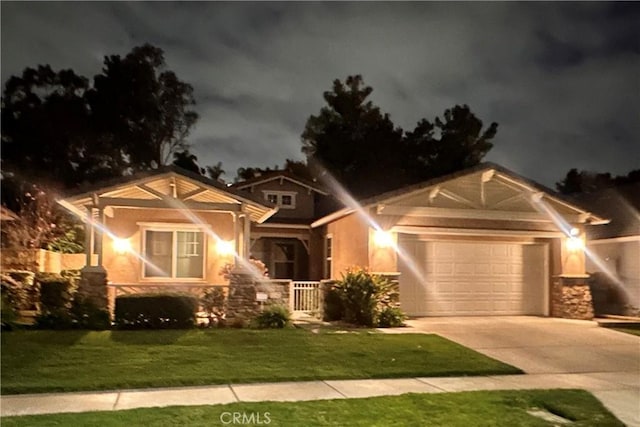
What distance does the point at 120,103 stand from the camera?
111ft

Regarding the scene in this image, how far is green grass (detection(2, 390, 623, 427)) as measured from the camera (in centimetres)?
656

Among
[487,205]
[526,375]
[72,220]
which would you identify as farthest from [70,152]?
[526,375]

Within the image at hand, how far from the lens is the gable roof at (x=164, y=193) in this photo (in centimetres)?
1464

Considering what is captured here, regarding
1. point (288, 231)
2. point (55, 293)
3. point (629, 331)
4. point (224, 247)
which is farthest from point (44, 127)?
point (629, 331)

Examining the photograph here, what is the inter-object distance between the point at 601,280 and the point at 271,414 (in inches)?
639

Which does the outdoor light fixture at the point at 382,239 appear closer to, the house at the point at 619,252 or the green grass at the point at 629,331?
the green grass at the point at 629,331

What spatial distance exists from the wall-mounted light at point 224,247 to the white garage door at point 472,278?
188 inches

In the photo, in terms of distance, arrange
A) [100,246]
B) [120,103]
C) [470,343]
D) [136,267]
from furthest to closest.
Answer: [120,103], [136,267], [100,246], [470,343]

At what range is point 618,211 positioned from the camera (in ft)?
69.3

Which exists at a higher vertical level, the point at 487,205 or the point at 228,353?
the point at 487,205

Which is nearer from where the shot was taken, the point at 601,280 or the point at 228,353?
the point at 228,353

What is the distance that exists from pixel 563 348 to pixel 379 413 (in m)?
6.73

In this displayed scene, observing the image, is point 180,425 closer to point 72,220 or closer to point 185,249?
point 185,249

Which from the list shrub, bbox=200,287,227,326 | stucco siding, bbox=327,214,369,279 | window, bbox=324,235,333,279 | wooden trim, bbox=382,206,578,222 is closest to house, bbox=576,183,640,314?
wooden trim, bbox=382,206,578,222
